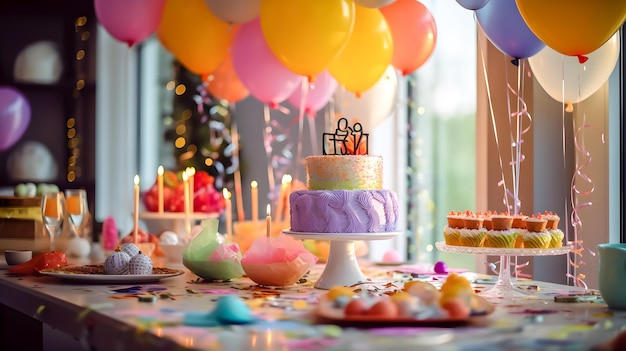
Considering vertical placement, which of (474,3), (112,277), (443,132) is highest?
(474,3)

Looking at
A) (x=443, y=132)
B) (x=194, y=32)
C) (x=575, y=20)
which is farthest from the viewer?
(x=443, y=132)

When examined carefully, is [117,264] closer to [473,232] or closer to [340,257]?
[340,257]

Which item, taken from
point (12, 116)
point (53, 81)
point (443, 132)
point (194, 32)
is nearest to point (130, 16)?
point (194, 32)

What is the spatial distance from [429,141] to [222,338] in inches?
117

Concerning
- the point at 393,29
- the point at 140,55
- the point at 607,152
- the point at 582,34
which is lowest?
the point at 607,152

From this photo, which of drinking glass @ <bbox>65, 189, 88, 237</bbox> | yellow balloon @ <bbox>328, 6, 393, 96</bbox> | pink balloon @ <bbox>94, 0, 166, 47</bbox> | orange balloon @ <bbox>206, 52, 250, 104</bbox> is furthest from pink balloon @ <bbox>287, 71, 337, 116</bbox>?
drinking glass @ <bbox>65, 189, 88, 237</bbox>

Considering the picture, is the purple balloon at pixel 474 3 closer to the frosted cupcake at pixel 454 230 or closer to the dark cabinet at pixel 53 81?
the frosted cupcake at pixel 454 230

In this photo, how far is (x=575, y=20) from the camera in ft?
5.99

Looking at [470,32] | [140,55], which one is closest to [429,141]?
[470,32]

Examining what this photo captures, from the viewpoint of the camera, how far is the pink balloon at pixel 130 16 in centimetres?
277

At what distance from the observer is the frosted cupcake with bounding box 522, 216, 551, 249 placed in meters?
1.88

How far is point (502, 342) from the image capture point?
4.15 feet

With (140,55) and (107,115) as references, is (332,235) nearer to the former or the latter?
(107,115)

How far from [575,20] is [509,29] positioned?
295 millimetres
